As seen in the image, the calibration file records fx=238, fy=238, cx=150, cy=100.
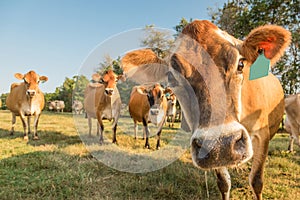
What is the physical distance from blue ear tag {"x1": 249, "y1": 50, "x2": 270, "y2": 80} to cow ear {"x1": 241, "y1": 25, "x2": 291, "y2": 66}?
0.05 m

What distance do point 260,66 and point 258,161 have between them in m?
1.28

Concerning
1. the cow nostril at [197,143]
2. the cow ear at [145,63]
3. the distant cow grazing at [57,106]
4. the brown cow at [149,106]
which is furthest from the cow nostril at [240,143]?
the distant cow grazing at [57,106]

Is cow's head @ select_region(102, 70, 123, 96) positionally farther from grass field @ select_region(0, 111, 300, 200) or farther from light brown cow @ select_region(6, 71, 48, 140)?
light brown cow @ select_region(6, 71, 48, 140)

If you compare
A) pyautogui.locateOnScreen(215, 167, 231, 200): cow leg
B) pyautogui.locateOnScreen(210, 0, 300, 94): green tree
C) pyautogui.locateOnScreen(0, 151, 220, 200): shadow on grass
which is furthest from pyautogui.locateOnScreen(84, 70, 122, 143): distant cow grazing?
pyautogui.locateOnScreen(210, 0, 300, 94): green tree

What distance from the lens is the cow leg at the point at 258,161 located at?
2.91m

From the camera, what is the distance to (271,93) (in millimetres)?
3613

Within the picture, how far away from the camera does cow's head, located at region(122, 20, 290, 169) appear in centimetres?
177

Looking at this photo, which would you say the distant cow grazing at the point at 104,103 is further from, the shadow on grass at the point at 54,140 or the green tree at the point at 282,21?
the green tree at the point at 282,21

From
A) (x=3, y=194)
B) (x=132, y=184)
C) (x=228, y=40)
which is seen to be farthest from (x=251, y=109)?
(x=3, y=194)

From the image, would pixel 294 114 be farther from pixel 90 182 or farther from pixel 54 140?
pixel 54 140

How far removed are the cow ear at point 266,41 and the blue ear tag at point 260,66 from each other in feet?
0.15

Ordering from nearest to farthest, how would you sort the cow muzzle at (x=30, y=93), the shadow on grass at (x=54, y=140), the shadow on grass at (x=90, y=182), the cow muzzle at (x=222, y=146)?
the cow muzzle at (x=222, y=146)
the shadow on grass at (x=90, y=182)
the shadow on grass at (x=54, y=140)
the cow muzzle at (x=30, y=93)

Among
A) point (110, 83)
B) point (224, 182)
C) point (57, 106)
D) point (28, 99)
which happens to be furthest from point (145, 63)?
point (57, 106)

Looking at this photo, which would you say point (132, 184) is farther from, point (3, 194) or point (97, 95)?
point (97, 95)
